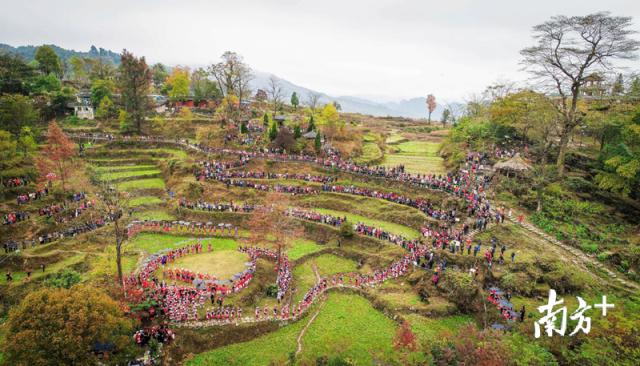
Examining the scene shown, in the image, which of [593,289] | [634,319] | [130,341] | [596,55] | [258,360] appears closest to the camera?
[634,319]

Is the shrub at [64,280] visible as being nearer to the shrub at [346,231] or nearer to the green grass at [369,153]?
the shrub at [346,231]

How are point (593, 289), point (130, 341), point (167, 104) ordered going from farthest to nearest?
point (167, 104) → point (593, 289) → point (130, 341)

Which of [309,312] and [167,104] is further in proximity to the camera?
[167,104]

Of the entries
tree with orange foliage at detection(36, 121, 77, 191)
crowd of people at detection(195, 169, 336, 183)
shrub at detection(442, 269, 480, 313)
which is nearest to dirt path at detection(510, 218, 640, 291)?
shrub at detection(442, 269, 480, 313)

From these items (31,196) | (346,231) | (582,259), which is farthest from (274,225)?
(31,196)

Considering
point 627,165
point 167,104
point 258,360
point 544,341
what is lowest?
point 258,360

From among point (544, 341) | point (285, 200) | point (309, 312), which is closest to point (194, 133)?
point (285, 200)

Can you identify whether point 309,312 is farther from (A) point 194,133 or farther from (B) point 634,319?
(A) point 194,133
